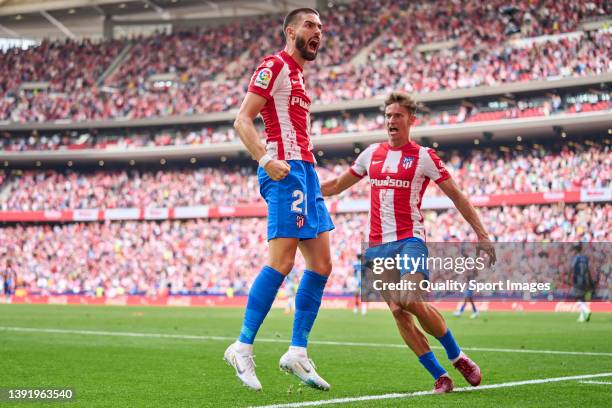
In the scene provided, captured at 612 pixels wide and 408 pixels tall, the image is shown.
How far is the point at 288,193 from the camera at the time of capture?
5891 millimetres

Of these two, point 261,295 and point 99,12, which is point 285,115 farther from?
point 99,12

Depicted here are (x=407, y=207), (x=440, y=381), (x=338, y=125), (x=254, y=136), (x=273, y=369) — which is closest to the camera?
(x=254, y=136)

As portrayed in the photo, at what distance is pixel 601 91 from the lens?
1475 inches

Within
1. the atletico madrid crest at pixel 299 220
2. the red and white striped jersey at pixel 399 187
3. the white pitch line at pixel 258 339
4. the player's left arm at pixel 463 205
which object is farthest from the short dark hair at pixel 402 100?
the white pitch line at pixel 258 339

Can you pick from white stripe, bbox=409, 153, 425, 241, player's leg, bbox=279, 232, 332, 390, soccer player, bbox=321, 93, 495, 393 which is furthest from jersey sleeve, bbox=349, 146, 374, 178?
player's leg, bbox=279, 232, 332, 390

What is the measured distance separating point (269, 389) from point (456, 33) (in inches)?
1576

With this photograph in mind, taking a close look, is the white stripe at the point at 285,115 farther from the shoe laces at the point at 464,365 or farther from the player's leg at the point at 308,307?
the shoe laces at the point at 464,365

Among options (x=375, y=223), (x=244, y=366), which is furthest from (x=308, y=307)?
(x=375, y=223)

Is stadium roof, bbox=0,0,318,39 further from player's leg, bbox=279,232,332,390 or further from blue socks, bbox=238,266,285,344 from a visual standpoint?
blue socks, bbox=238,266,285,344

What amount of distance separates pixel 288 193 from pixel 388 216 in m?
1.47

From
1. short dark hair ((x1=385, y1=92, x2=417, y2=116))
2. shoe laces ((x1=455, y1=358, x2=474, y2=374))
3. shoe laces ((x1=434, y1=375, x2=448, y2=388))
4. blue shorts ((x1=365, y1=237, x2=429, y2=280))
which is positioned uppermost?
short dark hair ((x1=385, y1=92, x2=417, y2=116))

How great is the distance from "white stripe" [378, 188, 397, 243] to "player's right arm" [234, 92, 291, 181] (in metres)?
1.51

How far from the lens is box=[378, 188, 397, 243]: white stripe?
277 inches

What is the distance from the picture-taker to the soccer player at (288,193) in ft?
19.2
